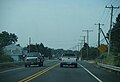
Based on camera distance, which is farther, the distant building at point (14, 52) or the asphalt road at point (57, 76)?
the distant building at point (14, 52)

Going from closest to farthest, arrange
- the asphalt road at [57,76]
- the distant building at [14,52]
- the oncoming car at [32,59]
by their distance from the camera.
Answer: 1. the asphalt road at [57,76]
2. the oncoming car at [32,59]
3. the distant building at [14,52]

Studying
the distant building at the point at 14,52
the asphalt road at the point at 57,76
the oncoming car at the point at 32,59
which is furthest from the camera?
the distant building at the point at 14,52

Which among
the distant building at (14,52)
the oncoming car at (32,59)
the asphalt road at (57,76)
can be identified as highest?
the distant building at (14,52)

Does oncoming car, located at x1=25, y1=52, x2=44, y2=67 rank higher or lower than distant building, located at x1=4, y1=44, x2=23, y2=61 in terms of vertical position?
lower

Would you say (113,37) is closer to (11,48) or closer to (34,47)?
(11,48)

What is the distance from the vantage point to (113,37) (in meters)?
90.4

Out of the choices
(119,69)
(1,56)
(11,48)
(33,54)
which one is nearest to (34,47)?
(11,48)

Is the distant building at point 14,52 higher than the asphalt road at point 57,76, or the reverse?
the distant building at point 14,52

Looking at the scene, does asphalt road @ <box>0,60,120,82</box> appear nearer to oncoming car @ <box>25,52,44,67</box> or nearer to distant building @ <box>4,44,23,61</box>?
oncoming car @ <box>25,52,44,67</box>

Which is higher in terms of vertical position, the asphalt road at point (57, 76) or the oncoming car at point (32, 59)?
the oncoming car at point (32, 59)

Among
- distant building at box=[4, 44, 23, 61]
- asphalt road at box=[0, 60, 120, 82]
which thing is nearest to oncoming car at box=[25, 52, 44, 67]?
asphalt road at box=[0, 60, 120, 82]

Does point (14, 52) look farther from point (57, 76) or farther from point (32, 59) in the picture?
point (57, 76)

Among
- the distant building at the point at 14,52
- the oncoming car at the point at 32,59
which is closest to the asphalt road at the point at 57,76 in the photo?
the oncoming car at the point at 32,59

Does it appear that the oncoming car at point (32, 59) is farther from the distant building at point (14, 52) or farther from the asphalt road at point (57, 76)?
the distant building at point (14, 52)
